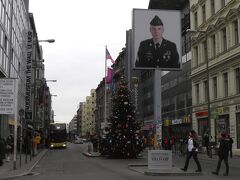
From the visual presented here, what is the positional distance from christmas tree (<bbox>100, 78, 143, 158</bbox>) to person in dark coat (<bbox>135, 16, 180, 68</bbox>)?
9.03 meters

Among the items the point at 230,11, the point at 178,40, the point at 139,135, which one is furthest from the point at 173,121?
the point at 178,40

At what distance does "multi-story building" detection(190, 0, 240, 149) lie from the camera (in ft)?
127

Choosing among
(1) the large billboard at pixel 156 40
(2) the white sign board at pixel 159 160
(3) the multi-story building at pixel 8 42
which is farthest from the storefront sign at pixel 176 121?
(2) the white sign board at pixel 159 160

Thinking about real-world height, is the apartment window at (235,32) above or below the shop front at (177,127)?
above

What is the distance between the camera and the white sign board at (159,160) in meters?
20.5

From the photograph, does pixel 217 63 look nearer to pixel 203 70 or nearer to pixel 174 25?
pixel 203 70

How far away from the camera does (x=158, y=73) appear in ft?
75.6

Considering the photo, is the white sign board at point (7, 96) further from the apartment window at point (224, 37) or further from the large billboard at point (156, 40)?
the apartment window at point (224, 37)

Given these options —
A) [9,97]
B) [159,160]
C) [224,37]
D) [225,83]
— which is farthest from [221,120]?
[9,97]

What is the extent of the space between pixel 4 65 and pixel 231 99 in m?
19.6

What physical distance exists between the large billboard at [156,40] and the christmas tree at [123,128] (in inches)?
356

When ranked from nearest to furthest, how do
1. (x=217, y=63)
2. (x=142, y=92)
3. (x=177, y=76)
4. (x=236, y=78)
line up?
1. (x=236, y=78)
2. (x=217, y=63)
3. (x=177, y=76)
4. (x=142, y=92)

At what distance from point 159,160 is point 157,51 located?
562cm

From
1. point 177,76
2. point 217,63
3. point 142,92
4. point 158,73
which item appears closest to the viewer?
point 158,73
